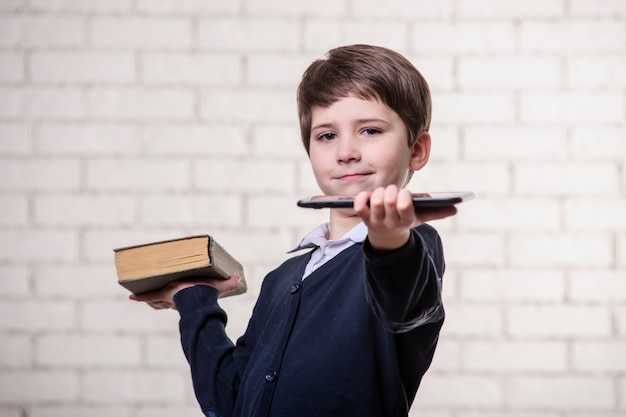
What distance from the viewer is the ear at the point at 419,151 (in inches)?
46.8

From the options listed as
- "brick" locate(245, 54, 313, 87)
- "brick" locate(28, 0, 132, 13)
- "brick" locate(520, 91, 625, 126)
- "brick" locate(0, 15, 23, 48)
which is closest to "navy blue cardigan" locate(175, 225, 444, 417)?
"brick" locate(245, 54, 313, 87)

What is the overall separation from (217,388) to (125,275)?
210 mm

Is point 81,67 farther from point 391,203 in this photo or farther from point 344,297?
point 391,203

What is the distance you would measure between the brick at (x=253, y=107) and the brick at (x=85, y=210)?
341 millimetres

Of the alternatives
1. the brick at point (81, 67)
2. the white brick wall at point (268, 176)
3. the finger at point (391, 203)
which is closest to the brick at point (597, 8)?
the white brick wall at point (268, 176)

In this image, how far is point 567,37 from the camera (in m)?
2.39

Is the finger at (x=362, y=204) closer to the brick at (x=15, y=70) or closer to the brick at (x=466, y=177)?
the brick at (x=466, y=177)

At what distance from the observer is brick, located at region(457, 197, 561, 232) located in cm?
237

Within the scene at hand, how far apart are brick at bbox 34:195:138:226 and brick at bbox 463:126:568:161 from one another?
96 cm

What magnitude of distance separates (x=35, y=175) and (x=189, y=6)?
646 mm

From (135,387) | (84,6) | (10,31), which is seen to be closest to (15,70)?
(10,31)

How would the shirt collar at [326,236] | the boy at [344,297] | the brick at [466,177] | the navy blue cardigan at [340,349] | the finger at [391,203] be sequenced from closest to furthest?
the finger at [391,203]
the boy at [344,297]
the navy blue cardigan at [340,349]
the shirt collar at [326,236]
the brick at [466,177]

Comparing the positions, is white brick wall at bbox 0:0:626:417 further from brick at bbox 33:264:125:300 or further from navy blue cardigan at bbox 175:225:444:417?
navy blue cardigan at bbox 175:225:444:417

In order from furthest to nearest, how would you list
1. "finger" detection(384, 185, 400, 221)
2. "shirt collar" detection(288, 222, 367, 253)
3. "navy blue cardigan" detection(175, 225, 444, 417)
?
"shirt collar" detection(288, 222, 367, 253), "navy blue cardigan" detection(175, 225, 444, 417), "finger" detection(384, 185, 400, 221)
